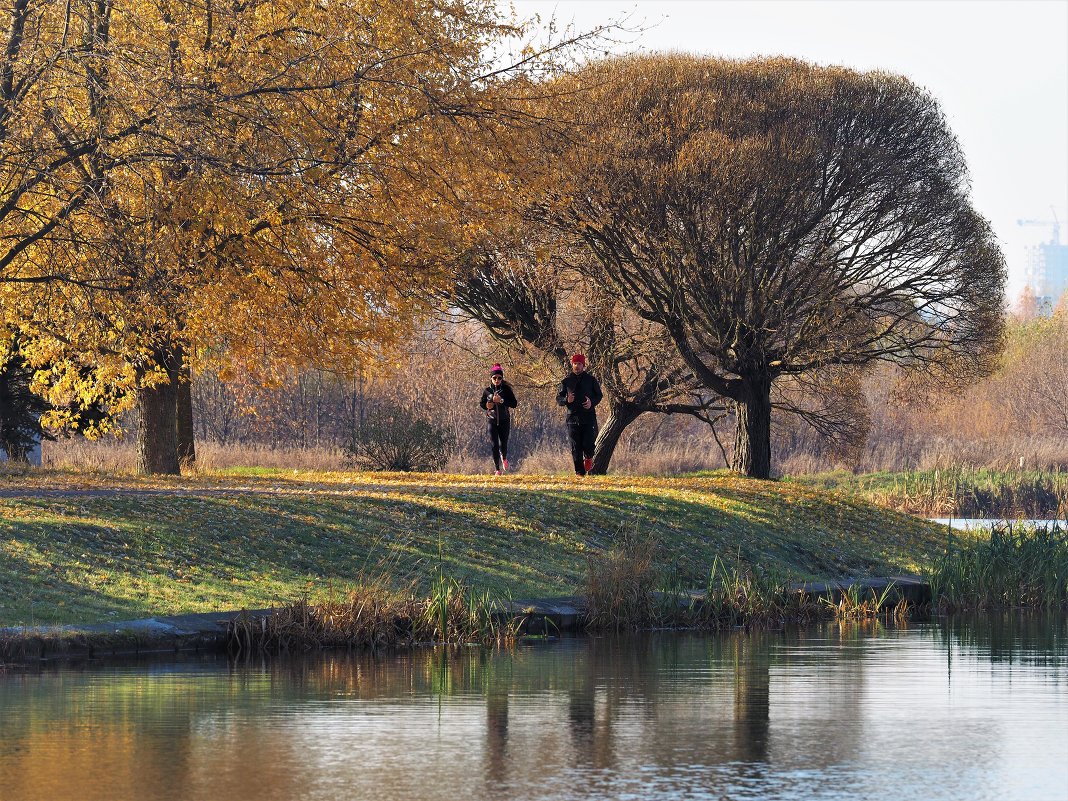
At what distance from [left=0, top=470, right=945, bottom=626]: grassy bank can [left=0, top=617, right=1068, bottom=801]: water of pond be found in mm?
2413

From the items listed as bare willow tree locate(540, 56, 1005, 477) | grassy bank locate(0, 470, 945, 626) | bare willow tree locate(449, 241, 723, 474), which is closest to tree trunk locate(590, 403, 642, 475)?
bare willow tree locate(449, 241, 723, 474)

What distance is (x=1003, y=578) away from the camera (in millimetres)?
18953

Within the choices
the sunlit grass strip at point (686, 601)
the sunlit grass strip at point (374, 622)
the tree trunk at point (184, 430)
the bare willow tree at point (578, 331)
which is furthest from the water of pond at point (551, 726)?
the bare willow tree at point (578, 331)

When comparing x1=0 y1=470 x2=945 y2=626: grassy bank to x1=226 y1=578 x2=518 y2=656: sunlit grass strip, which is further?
x1=0 y1=470 x2=945 y2=626: grassy bank

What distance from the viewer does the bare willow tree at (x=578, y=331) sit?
30.2m

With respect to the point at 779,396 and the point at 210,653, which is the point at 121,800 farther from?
the point at 779,396

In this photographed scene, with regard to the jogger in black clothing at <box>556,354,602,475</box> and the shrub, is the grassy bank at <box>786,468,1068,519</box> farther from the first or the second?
the jogger in black clothing at <box>556,354,602,475</box>

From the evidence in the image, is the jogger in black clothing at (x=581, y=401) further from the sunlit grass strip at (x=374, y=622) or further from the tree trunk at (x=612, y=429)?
the sunlit grass strip at (x=374, y=622)

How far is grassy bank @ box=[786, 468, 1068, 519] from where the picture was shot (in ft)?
117

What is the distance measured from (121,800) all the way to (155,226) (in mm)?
12123

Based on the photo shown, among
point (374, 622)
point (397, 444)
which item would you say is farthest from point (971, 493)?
point (374, 622)

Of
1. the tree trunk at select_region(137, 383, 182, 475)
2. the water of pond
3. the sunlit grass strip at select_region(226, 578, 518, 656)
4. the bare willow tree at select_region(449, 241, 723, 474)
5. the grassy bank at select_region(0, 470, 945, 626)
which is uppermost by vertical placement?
the bare willow tree at select_region(449, 241, 723, 474)

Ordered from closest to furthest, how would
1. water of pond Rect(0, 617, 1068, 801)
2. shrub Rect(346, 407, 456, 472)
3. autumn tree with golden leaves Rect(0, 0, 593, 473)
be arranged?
water of pond Rect(0, 617, 1068, 801)
autumn tree with golden leaves Rect(0, 0, 593, 473)
shrub Rect(346, 407, 456, 472)

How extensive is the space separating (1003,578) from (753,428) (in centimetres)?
1154
